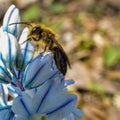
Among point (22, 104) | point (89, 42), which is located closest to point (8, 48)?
point (22, 104)

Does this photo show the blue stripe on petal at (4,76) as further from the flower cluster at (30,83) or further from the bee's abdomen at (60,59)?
the bee's abdomen at (60,59)

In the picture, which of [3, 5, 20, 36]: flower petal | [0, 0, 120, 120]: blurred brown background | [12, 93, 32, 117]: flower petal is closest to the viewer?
[12, 93, 32, 117]: flower petal

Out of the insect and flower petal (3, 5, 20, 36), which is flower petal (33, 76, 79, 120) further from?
flower petal (3, 5, 20, 36)

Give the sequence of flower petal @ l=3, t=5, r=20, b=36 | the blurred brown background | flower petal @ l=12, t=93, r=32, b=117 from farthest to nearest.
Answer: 1. the blurred brown background
2. flower petal @ l=3, t=5, r=20, b=36
3. flower petal @ l=12, t=93, r=32, b=117

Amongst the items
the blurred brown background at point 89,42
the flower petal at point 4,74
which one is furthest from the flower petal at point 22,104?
the blurred brown background at point 89,42

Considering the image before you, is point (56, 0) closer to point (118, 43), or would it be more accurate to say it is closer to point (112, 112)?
point (118, 43)

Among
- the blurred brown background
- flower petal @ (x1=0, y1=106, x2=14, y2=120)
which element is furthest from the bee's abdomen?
the blurred brown background

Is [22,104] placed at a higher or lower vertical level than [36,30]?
lower

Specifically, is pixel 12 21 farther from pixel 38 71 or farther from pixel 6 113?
pixel 6 113
